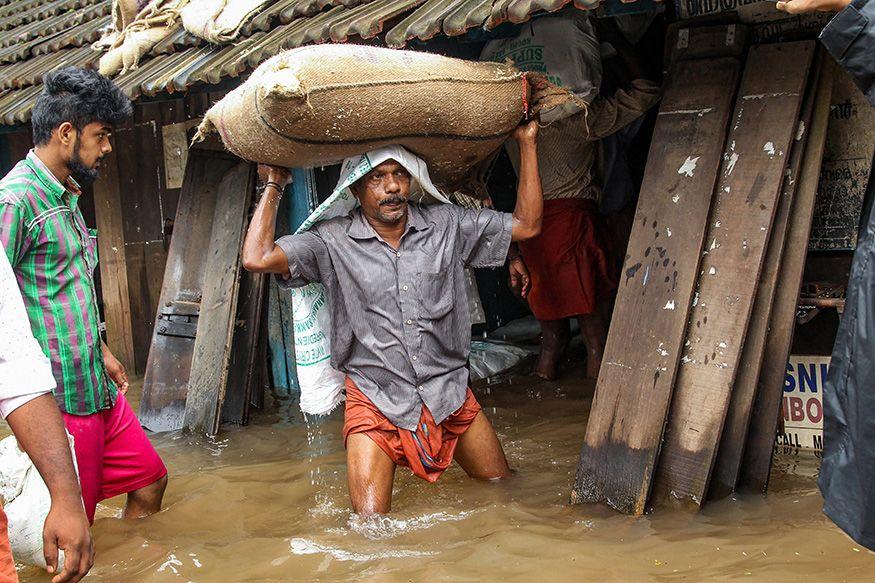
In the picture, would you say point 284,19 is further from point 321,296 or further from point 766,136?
point 766,136

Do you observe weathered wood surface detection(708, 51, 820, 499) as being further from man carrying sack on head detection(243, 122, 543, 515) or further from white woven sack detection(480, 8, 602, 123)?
white woven sack detection(480, 8, 602, 123)

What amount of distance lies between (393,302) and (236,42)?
268cm

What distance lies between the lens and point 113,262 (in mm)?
8352

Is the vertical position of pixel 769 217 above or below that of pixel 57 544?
above

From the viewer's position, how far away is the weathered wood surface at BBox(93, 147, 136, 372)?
8.23 metres

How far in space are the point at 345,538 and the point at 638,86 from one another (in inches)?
116

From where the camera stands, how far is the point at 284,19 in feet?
18.2

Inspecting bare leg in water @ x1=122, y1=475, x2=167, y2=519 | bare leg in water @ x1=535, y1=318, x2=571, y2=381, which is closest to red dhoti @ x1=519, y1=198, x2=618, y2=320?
bare leg in water @ x1=535, y1=318, x2=571, y2=381

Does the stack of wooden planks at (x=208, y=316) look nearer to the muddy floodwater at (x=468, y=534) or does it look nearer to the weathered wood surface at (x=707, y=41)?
the muddy floodwater at (x=468, y=534)

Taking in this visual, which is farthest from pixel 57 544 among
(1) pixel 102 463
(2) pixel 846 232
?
(2) pixel 846 232

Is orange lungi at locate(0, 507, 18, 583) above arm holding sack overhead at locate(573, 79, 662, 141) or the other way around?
the other way around

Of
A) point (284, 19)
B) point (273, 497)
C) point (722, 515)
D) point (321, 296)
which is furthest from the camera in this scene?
point (284, 19)

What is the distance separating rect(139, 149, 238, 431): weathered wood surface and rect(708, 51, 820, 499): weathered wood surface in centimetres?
387

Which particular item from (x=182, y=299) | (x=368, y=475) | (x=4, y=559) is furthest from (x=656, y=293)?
(x=182, y=299)
